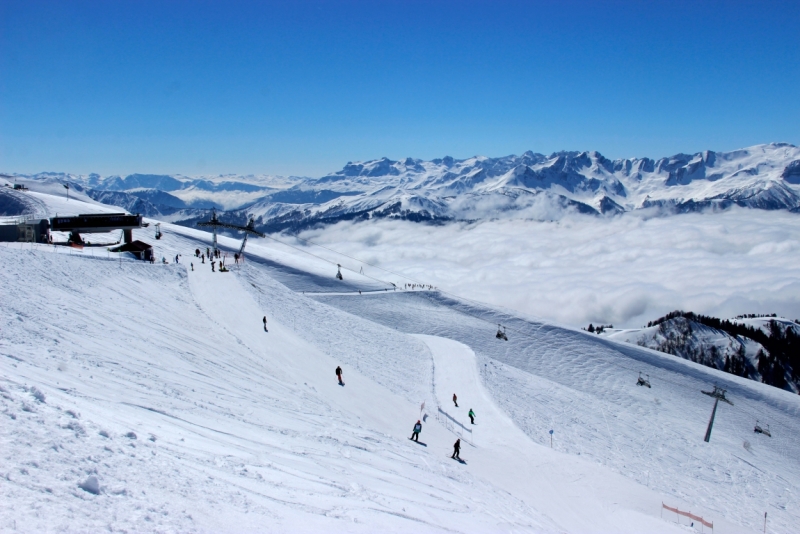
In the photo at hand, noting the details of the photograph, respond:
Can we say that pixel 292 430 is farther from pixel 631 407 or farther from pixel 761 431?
pixel 761 431

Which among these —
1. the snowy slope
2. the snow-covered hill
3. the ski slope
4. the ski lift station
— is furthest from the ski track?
the snowy slope

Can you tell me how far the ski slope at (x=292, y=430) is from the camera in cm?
1022

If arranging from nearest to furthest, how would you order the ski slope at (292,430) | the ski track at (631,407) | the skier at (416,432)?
1. the ski slope at (292,430)
2. the skier at (416,432)
3. the ski track at (631,407)

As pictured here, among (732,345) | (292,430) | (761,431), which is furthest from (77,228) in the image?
Answer: (732,345)

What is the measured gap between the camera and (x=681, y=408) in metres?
56.5

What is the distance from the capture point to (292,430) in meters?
17.1

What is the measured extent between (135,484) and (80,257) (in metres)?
35.3

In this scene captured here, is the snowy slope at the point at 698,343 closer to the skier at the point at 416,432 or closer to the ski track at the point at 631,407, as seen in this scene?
the ski track at the point at 631,407

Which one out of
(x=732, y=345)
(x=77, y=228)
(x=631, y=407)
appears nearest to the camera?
(x=631, y=407)

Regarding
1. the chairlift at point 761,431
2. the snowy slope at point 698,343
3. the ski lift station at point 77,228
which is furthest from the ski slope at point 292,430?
the snowy slope at point 698,343

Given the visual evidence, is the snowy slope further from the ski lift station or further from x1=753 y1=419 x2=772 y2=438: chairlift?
the ski lift station

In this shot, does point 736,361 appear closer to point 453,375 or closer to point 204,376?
point 453,375

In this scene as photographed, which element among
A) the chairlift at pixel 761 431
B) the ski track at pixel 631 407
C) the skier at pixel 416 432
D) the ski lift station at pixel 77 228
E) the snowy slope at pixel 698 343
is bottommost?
the snowy slope at pixel 698 343

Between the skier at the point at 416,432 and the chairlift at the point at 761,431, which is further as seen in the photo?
the chairlift at the point at 761,431
